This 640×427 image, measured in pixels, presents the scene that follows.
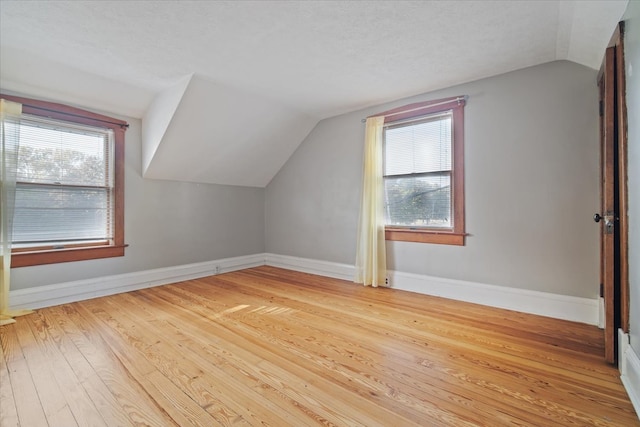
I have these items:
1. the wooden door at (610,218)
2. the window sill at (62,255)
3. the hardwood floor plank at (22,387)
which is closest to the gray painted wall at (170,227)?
the window sill at (62,255)

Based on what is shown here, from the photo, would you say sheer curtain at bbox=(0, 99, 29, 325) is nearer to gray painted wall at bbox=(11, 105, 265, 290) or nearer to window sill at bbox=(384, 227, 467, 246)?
gray painted wall at bbox=(11, 105, 265, 290)

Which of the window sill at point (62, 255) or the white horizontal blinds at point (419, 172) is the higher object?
the white horizontal blinds at point (419, 172)

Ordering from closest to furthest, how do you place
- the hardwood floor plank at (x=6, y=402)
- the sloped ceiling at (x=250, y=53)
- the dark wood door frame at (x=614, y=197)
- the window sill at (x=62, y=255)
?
the hardwood floor plank at (x=6, y=402), the dark wood door frame at (x=614, y=197), the sloped ceiling at (x=250, y=53), the window sill at (x=62, y=255)

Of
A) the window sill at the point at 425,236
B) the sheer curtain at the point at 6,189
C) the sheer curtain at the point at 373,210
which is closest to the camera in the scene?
the sheer curtain at the point at 6,189

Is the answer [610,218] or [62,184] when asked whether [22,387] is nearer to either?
[62,184]

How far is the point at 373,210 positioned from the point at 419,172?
723 millimetres

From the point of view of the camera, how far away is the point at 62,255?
3.18 m

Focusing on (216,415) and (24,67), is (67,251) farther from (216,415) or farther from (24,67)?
(216,415)

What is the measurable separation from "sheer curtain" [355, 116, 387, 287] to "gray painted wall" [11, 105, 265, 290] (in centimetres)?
222

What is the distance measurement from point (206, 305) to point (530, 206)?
3.41 meters

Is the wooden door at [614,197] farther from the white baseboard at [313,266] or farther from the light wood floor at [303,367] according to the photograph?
the white baseboard at [313,266]

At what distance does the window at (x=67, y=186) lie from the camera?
298 cm

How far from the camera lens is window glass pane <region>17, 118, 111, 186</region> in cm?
298

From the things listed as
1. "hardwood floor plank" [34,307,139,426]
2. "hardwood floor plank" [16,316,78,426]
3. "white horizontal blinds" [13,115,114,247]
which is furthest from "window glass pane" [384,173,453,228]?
"white horizontal blinds" [13,115,114,247]
